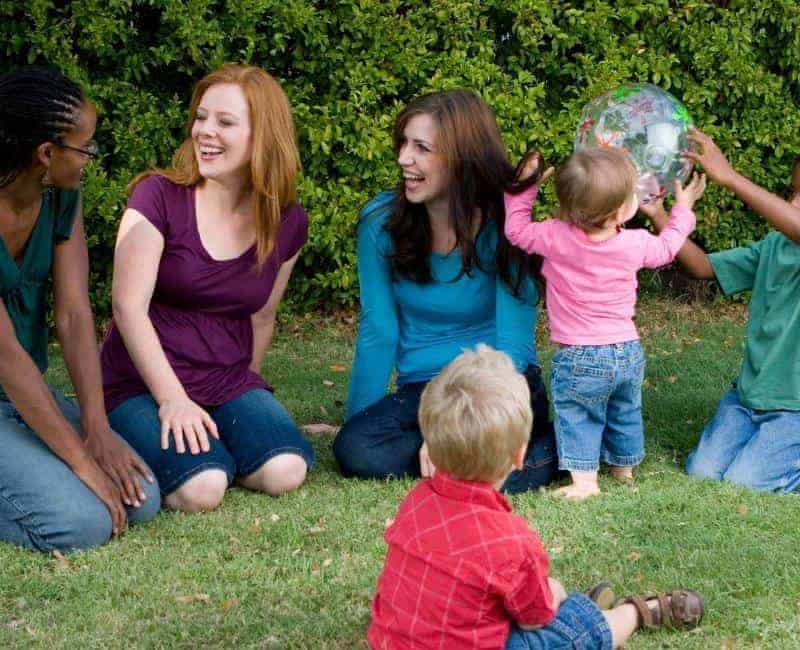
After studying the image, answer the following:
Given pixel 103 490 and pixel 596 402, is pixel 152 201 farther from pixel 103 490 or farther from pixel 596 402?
pixel 596 402

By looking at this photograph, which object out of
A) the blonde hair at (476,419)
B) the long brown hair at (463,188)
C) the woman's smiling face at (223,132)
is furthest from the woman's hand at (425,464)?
the blonde hair at (476,419)

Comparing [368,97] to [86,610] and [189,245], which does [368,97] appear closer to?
[189,245]

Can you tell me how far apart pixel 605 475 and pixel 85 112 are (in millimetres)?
2515

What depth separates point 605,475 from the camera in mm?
5090

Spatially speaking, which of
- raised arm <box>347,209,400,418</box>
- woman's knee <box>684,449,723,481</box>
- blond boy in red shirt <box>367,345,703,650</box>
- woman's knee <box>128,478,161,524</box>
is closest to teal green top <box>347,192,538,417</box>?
raised arm <box>347,209,400,418</box>

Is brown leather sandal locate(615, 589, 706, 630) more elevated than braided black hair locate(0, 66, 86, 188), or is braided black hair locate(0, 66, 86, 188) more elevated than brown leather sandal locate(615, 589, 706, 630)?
braided black hair locate(0, 66, 86, 188)

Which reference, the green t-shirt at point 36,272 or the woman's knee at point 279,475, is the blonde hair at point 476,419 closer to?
the woman's knee at point 279,475

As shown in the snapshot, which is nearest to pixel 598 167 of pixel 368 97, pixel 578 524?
pixel 578 524

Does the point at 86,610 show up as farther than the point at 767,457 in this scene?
No

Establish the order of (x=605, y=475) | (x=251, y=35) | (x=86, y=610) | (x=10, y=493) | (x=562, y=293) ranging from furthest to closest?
(x=251, y=35)
(x=605, y=475)
(x=562, y=293)
(x=10, y=493)
(x=86, y=610)

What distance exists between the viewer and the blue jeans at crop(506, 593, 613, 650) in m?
3.16

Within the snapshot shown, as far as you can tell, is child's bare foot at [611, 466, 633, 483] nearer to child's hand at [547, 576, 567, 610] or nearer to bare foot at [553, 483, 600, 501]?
bare foot at [553, 483, 600, 501]

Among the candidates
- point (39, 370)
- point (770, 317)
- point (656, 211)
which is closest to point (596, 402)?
point (656, 211)

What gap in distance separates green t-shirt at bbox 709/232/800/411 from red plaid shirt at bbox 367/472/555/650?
2.29m
